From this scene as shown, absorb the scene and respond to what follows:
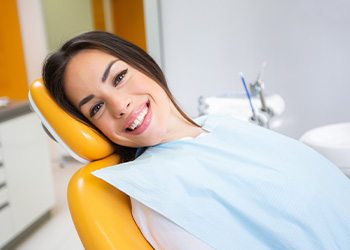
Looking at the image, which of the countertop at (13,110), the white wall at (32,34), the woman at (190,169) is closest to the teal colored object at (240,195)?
the woman at (190,169)

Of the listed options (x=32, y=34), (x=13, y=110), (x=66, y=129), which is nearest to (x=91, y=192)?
(x=66, y=129)

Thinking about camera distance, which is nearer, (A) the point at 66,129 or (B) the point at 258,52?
(A) the point at 66,129

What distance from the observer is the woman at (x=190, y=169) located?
65cm

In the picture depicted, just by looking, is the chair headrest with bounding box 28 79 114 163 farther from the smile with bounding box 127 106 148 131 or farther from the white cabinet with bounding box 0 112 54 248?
the white cabinet with bounding box 0 112 54 248

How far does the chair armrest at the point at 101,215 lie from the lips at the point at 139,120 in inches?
5.4

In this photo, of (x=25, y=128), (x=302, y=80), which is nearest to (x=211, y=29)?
(x=302, y=80)

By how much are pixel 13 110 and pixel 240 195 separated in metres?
1.54

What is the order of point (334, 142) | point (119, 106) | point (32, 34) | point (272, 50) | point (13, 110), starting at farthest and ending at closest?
1. point (32, 34)
2. point (272, 50)
3. point (13, 110)
4. point (334, 142)
5. point (119, 106)

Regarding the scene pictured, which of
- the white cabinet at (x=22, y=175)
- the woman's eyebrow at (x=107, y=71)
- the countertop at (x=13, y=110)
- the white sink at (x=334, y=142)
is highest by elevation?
the woman's eyebrow at (x=107, y=71)

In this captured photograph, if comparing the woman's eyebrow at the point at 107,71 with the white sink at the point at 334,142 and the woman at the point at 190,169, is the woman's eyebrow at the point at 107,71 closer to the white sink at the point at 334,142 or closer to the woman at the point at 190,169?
the woman at the point at 190,169

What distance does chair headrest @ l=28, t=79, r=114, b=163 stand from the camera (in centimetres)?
76

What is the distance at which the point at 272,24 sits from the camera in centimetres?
203

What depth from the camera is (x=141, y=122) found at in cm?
78

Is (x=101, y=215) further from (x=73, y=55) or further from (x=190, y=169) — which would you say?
(x=73, y=55)
